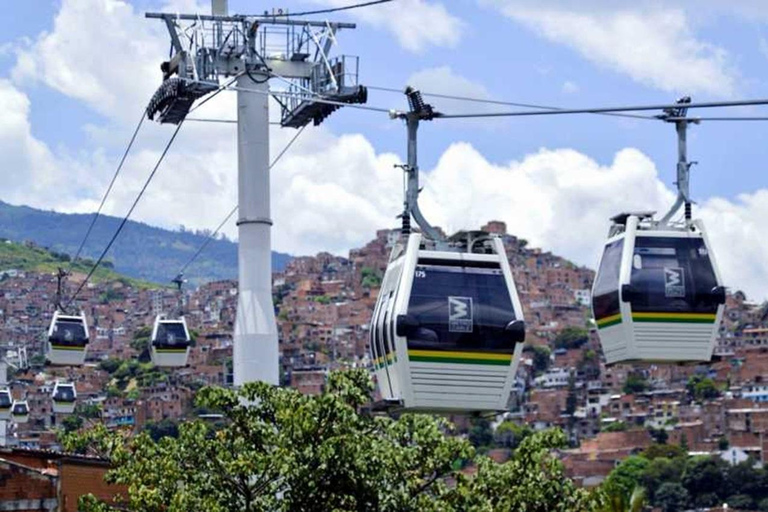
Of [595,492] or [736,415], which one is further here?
[736,415]

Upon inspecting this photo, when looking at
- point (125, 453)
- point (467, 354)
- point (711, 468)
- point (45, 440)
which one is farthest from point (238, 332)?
→ point (711, 468)

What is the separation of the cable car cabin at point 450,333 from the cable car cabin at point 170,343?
1660 cm

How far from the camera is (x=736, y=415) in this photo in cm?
17738

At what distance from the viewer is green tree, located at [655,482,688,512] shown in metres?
144

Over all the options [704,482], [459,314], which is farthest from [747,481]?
[459,314]

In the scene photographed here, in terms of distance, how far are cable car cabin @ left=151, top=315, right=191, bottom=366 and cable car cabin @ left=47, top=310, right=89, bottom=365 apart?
4.95ft

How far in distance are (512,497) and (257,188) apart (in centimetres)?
405

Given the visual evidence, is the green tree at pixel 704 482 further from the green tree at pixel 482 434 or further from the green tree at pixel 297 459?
the green tree at pixel 297 459

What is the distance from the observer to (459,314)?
17.5 m

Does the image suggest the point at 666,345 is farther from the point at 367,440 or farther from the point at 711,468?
the point at 711,468

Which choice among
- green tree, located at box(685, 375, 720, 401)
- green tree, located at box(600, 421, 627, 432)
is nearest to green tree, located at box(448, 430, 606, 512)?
green tree, located at box(600, 421, 627, 432)

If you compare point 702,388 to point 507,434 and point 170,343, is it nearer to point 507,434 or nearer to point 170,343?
point 507,434

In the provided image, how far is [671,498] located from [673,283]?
419 ft

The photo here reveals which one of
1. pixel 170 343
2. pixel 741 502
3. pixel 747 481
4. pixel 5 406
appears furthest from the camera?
pixel 747 481
